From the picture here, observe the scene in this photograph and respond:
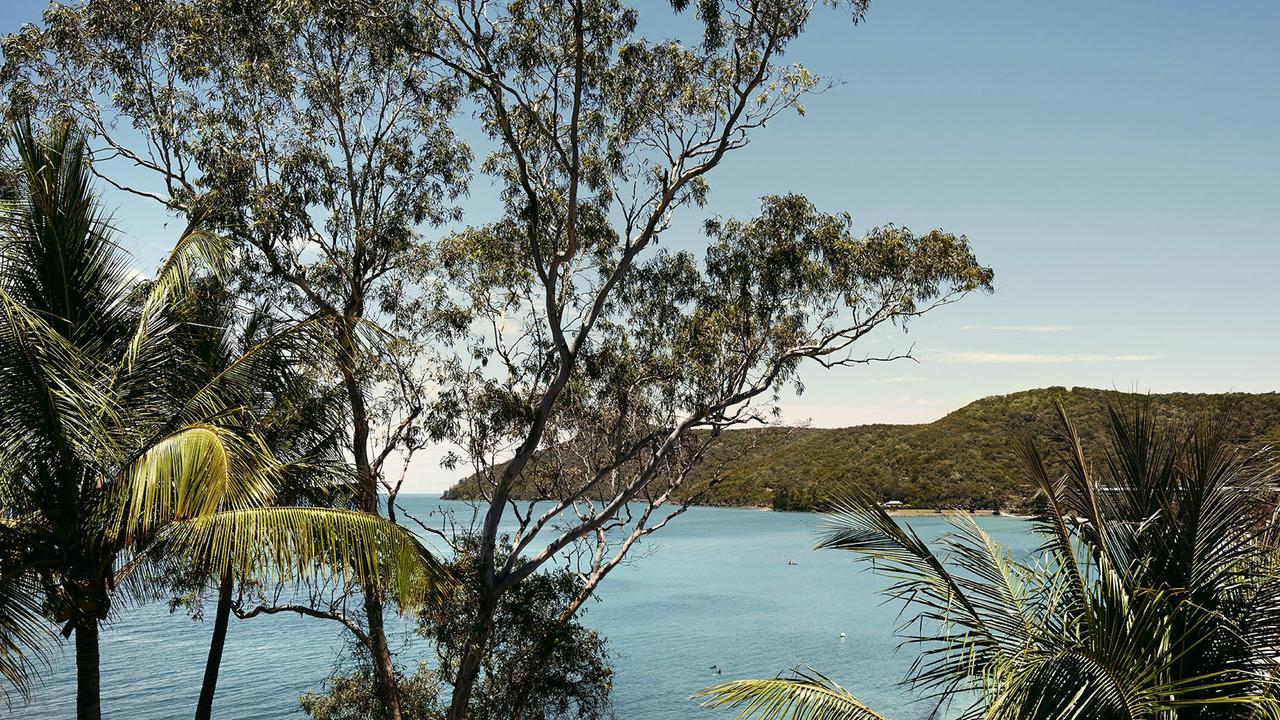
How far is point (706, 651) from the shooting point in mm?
33344

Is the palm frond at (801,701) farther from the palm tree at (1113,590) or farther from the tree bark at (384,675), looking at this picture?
the tree bark at (384,675)

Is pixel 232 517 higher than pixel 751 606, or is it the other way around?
pixel 232 517

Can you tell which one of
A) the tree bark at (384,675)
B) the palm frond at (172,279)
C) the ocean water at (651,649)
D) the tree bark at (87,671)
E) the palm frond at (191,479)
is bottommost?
the ocean water at (651,649)

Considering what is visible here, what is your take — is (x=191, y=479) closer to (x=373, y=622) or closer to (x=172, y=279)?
(x=172, y=279)

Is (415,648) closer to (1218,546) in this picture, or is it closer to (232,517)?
(232,517)

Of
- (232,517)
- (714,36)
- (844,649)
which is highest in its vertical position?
(714,36)

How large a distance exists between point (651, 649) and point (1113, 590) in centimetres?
3117

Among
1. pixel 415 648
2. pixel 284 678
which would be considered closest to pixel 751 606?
pixel 415 648

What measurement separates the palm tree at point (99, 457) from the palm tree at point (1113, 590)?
2.79 meters

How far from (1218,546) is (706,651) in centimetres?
3050

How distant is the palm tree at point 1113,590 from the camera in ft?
13.3

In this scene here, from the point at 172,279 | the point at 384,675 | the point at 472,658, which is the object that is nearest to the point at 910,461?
the point at 384,675

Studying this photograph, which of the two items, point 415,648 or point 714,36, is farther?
point 415,648

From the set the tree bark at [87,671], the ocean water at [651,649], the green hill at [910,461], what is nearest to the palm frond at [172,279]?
the tree bark at [87,671]
